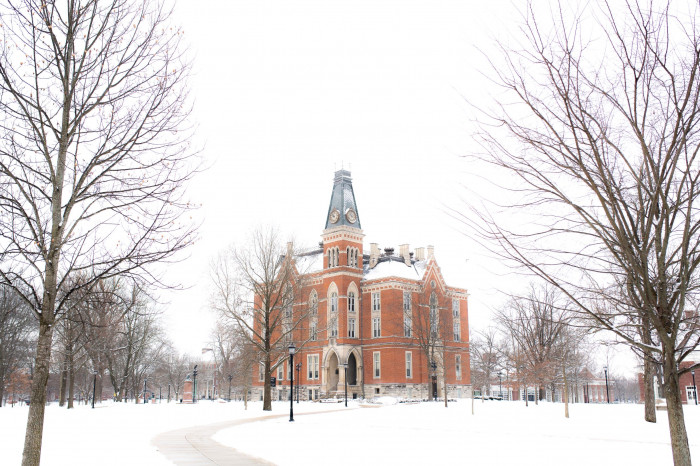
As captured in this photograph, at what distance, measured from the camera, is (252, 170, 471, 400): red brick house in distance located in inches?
2367

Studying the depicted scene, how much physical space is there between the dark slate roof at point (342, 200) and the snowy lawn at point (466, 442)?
38.8 m

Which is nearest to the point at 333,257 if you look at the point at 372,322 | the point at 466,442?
the point at 372,322

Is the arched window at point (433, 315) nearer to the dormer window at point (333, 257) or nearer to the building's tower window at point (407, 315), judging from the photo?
the building's tower window at point (407, 315)

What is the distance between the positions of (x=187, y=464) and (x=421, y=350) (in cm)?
5005

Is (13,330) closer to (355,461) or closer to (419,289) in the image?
(419,289)

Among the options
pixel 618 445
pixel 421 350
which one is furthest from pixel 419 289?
pixel 618 445

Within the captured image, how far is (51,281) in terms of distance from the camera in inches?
380

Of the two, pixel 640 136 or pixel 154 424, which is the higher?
pixel 640 136

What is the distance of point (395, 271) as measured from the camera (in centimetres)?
6303

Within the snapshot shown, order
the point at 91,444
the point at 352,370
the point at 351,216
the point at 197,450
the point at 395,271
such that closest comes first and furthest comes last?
the point at 197,450 → the point at 91,444 → the point at 395,271 → the point at 352,370 → the point at 351,216

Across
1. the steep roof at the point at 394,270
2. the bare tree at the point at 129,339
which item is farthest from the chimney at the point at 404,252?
the bare tree at the point at 129,339

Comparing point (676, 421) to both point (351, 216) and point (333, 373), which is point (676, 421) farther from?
point (351, 216)

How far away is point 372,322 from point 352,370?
606cm

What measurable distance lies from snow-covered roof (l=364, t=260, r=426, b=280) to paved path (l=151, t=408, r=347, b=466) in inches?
1681
